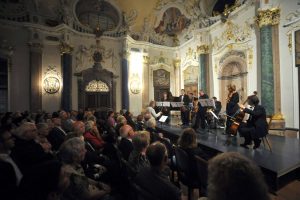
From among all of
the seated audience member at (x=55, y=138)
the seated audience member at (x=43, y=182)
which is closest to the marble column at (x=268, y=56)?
the seated audience member at (x=55, y=138)

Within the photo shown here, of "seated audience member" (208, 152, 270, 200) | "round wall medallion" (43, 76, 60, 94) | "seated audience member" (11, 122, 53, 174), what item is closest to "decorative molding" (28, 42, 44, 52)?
"round wall medallion" (43, 76, 60, 94)

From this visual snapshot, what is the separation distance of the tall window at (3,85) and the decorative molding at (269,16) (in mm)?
13469

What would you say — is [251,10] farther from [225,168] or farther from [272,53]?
[225,168]

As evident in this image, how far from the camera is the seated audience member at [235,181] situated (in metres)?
1.15

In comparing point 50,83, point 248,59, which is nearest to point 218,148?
point 248,59

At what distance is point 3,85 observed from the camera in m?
12.2

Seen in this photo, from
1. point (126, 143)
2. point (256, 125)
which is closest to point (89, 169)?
point (126, 143)

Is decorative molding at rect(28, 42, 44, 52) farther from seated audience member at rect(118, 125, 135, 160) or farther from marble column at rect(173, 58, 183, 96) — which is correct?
seated audience member at rect(118, 125, 135, 160)

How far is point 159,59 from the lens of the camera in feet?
56.4

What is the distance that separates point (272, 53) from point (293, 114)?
8.59ft

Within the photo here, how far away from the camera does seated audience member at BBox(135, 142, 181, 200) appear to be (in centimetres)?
196

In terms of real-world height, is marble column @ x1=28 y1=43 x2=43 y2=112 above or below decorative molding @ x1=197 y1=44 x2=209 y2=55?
below

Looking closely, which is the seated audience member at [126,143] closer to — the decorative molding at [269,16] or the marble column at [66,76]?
the decorative molding at [269,16]

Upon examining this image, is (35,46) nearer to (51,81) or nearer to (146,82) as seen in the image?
(51,81)
